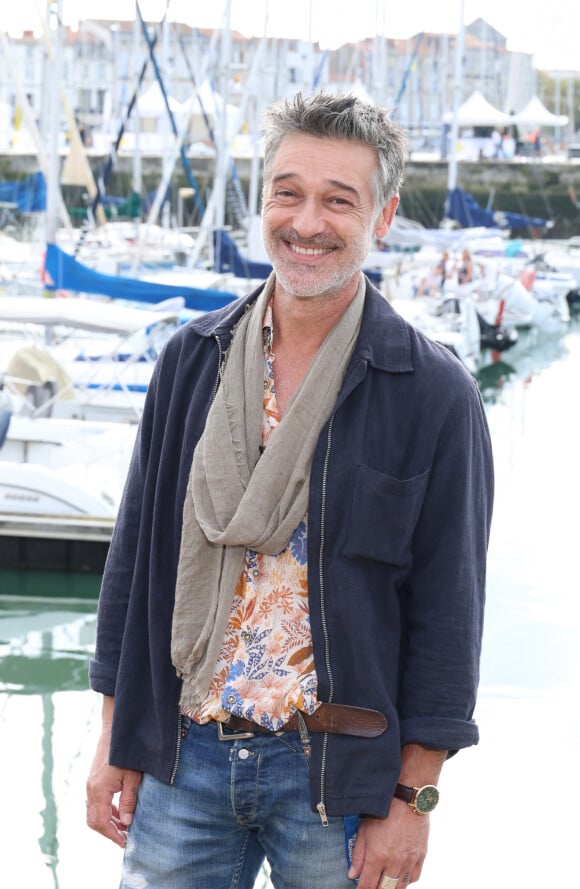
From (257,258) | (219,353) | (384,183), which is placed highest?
(384,183)

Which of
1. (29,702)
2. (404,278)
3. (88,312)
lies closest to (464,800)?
(29,702)

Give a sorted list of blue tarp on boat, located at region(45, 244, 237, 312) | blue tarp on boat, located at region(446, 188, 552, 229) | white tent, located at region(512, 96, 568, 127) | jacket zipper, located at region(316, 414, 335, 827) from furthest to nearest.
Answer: white tent, located at region(512, 96, 568, 127) → blue tarp on boat, located at region(446, 188, 552, 229) → blue tarp on boat, located at region(45, 244, 237, 312) → jacket zipper, located at region(316, 414, 335, 827)

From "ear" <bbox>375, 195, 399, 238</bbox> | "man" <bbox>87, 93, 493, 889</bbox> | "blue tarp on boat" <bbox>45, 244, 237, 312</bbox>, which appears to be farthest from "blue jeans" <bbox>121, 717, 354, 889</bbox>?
"blue tarp on boat" <bbox>45, 244, 237, 312</bbox>

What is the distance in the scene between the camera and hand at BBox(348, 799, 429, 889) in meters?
1.86

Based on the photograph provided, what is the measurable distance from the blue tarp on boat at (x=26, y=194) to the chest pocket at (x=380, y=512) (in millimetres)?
17087

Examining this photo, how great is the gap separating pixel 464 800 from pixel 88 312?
4796 mm

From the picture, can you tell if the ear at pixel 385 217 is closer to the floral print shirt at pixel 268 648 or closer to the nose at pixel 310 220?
the nose at pixel 310 220

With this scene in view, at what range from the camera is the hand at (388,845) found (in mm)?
1856

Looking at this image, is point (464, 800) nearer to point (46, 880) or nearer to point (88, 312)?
point (46, 880)

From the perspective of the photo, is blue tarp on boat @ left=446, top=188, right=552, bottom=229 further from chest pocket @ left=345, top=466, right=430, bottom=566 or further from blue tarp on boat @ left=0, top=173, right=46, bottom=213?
chest pocket @ left=345, top=466, right=430, bottom=566

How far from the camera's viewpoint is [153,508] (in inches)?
77.7

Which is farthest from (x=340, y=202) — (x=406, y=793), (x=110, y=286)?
(x=110, y=286)

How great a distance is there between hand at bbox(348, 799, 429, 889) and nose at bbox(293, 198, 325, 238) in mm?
787

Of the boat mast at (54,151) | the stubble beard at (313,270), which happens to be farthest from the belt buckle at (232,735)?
the boat mast at (54,151)
